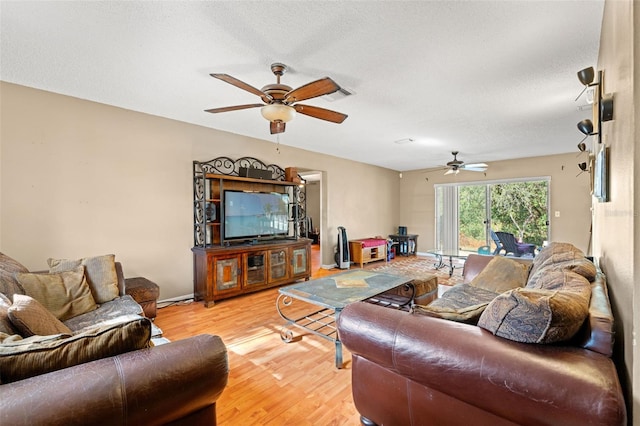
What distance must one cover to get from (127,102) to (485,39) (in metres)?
3.56

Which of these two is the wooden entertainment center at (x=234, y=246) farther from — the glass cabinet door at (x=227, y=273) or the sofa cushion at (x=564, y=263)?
the sofa cushion at (x=564, y=263)

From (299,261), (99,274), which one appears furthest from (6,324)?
(299,261)

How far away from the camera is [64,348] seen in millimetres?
978

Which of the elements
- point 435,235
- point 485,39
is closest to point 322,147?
point 485,39

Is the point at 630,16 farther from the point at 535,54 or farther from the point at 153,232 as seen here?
the point at 153,232

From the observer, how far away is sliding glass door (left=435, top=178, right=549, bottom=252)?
20.8ft

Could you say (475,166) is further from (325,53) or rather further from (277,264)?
(325,53)

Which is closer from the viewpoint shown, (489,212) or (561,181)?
(561,181)

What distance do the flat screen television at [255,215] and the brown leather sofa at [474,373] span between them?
118 inches

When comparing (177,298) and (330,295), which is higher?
(330,295)

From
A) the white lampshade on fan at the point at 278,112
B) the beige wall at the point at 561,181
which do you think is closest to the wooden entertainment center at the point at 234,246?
the white lampshade on fan at the point at 278,112

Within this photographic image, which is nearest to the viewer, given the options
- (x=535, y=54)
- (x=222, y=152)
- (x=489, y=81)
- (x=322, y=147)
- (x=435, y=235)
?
(x=535, y=54)

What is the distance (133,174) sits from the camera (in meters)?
3.44

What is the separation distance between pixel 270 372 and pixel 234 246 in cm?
210
